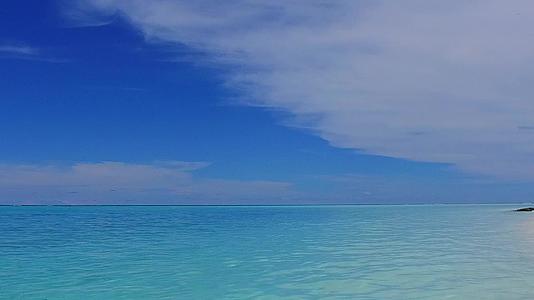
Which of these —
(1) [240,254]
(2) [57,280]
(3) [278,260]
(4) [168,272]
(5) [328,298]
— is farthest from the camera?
(1) [240,254]

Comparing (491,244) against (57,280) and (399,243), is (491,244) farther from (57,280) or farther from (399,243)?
(57,280)

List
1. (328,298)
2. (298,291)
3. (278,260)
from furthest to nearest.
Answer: (278,260) < (298,291) < (328,298)

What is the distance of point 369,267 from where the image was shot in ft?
74.2

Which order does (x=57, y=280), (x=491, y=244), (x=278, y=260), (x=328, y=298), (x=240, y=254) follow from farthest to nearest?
(x=491, y=244) → (x=240, y=254) → (x=278, y=260) → (x=57, y=280) → (x=328, y=298)

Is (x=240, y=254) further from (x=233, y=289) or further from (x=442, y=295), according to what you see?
(x=442, y=295)

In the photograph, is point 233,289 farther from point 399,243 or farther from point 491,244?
point 491,244

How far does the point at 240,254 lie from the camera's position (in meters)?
28.4

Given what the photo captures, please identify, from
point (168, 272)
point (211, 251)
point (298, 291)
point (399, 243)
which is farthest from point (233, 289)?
point (399, 243)

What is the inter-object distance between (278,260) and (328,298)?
9.40m

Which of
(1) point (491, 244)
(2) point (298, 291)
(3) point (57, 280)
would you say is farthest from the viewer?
(1) point (491, 244)

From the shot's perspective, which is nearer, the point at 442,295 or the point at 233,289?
the point at 442,295

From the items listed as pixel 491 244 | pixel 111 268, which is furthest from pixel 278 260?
pixel 491 244

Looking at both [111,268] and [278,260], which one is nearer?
[111,268]

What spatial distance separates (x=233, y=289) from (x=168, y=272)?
16.1 ft
